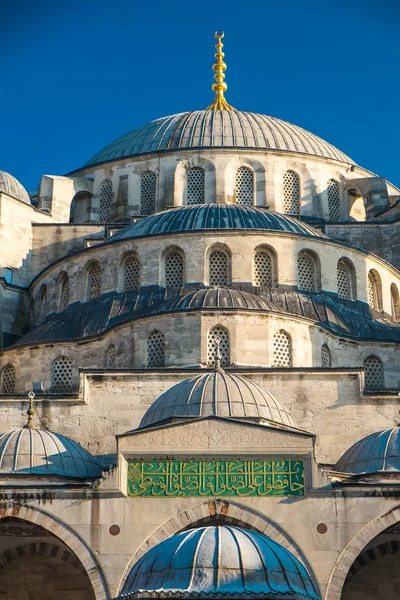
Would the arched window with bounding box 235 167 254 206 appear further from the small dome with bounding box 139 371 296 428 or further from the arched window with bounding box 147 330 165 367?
the small dome with bounding box 139 371 296 428

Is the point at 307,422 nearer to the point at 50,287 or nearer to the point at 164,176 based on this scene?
the point at 50,287

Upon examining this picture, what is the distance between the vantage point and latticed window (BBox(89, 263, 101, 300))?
34.8 meters

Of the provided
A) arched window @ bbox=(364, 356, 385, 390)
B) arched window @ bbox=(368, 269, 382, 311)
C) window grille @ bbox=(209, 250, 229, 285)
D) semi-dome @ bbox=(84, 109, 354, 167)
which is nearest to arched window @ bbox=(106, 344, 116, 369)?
window grille @ bbox=(209, 250, 229, 285)

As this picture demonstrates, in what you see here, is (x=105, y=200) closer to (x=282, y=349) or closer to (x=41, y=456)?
(x=282, y=349)

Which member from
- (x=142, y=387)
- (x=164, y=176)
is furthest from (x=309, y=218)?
(x=142, y=387)

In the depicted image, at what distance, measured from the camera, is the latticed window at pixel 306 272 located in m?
34.1

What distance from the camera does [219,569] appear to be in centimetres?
1614

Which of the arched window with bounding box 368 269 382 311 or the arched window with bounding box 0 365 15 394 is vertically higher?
the arched window with bounding box 368 269 382 311

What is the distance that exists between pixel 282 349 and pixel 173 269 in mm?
4196

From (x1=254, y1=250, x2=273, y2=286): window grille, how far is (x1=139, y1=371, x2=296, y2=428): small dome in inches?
246

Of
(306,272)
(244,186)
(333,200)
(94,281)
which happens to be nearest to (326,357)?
(306,272)

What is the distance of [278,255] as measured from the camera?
111ft

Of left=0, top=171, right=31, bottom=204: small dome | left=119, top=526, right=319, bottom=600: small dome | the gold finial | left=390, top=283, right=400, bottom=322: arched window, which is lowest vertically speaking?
left=119, top=526, right=319, bottom=600: small dome

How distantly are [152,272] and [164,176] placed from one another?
326 inches
